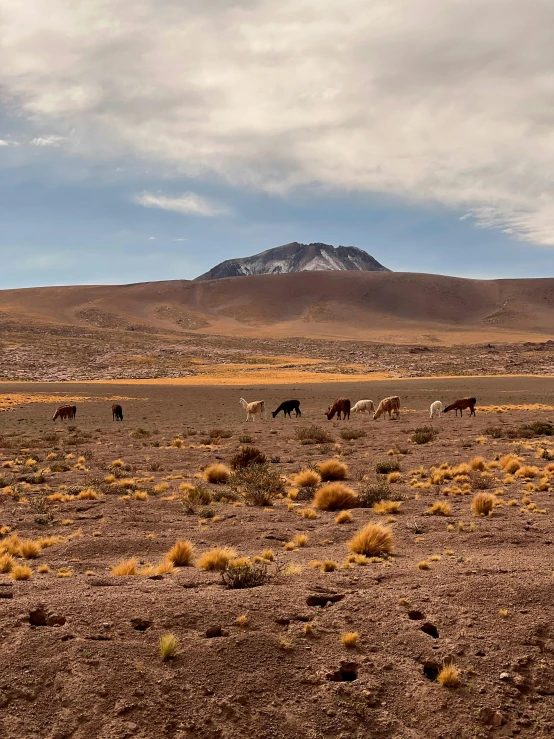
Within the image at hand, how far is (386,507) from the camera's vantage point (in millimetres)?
12227

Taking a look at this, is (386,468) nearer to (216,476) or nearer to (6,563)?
(216,476)

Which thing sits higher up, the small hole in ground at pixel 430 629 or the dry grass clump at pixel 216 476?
the small hole in ground at pixel 430 629

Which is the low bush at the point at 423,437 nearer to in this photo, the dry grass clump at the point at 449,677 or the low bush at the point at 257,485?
the low bush at the point at 257,485

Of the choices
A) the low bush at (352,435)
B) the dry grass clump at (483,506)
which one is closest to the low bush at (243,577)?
the dry grass clump at (483,506)

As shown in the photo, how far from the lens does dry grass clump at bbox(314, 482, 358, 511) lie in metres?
12.6

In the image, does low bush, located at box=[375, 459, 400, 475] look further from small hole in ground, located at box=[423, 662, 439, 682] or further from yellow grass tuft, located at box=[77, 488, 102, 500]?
Result: small hole in ground, located at box=[423, 662, 439, 682]

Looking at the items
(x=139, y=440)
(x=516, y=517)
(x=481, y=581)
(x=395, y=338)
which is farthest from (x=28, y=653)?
(x=395, y=338)

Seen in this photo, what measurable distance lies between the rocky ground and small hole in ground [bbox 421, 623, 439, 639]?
7539 cm

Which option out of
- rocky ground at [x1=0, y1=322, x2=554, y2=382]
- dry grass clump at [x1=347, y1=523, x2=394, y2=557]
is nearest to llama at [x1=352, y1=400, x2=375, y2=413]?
dry grass clump at [x1=347, y1=523, x2=394, y2=557]

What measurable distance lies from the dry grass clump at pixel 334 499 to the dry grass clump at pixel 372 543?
348 cm

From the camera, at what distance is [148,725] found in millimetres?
4785

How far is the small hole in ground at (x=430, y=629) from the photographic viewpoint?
19.8 feet

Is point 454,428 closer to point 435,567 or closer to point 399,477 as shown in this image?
point 399,477

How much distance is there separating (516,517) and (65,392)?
172ft
